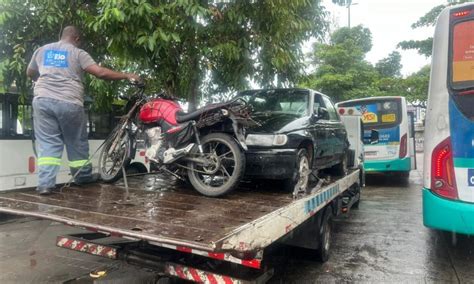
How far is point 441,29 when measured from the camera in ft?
16.9

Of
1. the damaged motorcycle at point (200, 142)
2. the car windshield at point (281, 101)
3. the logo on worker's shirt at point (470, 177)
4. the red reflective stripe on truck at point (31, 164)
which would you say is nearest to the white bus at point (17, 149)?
the red reflective stripe on truck at point (31, 164)

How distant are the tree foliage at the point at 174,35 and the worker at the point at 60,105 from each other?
52 cm

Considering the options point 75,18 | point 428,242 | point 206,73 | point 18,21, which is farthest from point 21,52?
point 428,242

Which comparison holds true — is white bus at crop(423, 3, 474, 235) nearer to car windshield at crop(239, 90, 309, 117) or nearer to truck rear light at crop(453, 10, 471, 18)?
truck rear light at crop(453, 10, 471, 18)

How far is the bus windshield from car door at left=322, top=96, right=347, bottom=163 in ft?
23.0

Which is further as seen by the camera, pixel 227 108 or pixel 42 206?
pixel 227 108

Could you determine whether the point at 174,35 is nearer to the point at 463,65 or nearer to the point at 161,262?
the point at 161,262

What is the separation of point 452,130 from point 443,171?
0.48 meters

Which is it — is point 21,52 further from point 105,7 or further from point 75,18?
point 105,7

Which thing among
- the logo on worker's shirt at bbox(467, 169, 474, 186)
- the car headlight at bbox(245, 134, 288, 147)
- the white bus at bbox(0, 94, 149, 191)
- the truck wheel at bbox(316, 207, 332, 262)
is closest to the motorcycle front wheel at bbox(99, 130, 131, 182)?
the white bus at bbox(0, 94, 149, 191)

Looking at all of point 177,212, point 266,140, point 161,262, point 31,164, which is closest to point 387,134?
point 266,140

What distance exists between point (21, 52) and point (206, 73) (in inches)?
121

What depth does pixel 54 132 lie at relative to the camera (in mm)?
4855

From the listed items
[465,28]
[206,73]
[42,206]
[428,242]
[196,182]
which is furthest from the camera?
[206,73]
